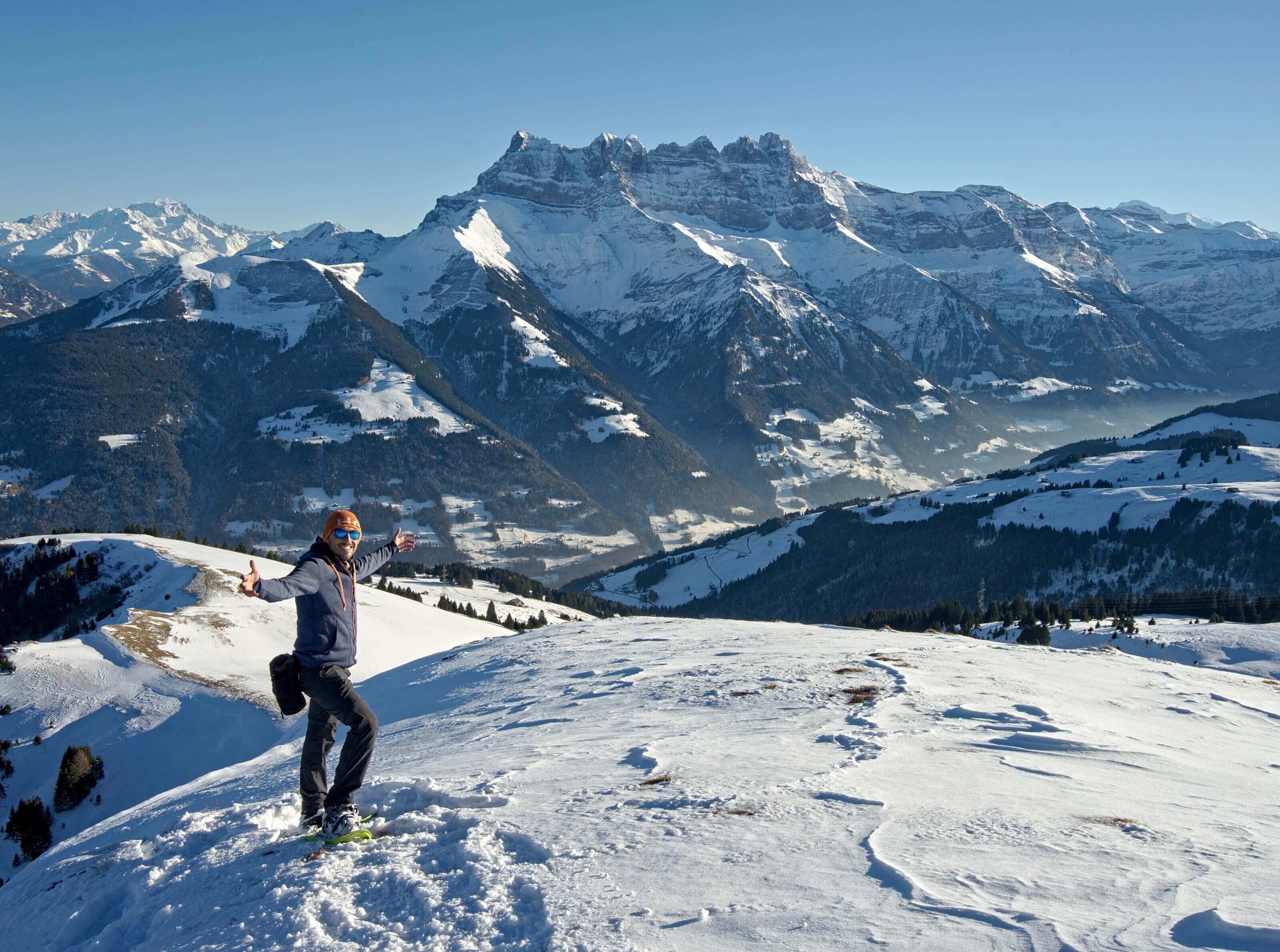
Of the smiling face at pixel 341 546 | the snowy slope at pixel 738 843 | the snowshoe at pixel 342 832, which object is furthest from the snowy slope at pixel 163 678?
the snowshoe at pixel 342 832

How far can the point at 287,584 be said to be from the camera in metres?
11.9

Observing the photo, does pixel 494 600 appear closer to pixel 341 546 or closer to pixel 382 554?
pixel 382 554

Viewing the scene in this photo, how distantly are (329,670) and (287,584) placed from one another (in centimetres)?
156

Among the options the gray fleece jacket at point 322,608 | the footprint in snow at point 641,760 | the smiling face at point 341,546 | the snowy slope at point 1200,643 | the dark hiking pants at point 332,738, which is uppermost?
the smiling face at point 341,546

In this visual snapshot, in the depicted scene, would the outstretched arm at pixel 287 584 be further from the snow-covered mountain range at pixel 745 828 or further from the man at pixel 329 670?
the snow-covered mountain range at pixel 745 828

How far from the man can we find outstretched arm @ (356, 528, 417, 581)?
2.04 ft

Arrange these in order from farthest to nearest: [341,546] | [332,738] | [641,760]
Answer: [641,760] < [341,546] < [332,738]

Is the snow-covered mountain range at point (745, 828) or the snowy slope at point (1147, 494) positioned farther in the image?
the snowy slope at point (1147, 494)

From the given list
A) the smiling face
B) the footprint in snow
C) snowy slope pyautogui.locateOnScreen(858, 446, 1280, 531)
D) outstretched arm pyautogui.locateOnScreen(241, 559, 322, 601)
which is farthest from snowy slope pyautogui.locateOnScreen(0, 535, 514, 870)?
snowy slope pyautogui.locateOnScreen(858, 446, 1280, 531)

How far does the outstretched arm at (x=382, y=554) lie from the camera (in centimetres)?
1389

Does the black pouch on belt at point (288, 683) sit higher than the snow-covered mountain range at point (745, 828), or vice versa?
the black pouch on belt at point (288, 683)

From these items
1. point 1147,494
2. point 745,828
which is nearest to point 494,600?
point 745,828

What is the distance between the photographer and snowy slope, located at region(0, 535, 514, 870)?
4603cm

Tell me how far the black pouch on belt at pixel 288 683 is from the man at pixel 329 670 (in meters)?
0.09
